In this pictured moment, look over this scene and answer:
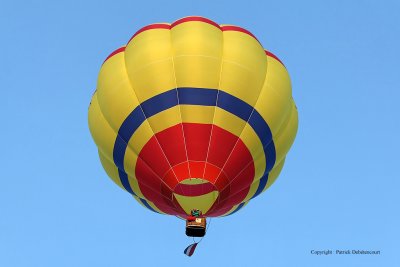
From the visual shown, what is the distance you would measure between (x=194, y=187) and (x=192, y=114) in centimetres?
165

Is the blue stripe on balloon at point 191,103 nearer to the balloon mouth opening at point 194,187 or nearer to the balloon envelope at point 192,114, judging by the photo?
the balloon envelope at point 192,114

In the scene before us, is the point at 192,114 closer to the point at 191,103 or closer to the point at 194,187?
the point at 191,103

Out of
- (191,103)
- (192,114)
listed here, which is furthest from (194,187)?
(191,103)

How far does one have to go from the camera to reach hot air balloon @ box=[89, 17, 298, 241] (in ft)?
48.5

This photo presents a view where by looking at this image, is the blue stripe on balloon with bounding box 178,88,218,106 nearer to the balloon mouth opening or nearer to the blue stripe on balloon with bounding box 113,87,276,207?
the blue stripe on balloon with bounding box 113,87,276,207

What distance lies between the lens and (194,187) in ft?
48.6

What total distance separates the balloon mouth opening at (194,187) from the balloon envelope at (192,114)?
0.02 meters

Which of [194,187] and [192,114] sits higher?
[192,114]

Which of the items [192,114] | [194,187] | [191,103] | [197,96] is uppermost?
[197,96]

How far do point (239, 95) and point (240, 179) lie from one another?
1971mm

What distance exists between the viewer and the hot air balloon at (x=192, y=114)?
1480 centimetres

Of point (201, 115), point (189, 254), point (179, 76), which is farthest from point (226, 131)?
point (189, 254)

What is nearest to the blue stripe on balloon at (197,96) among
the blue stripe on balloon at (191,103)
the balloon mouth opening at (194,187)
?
the blue stripe on balloon at (191,103)

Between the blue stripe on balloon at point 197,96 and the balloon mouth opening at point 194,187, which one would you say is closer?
the balloon mouth opening at point 194,187
